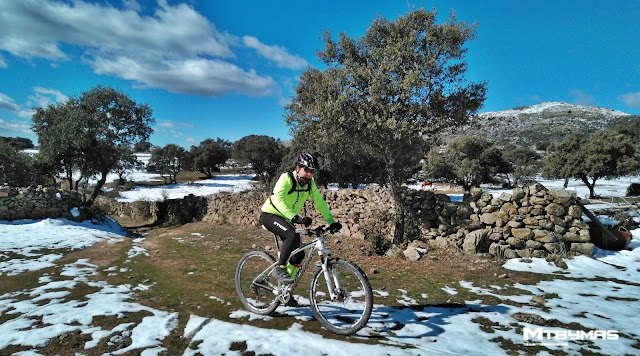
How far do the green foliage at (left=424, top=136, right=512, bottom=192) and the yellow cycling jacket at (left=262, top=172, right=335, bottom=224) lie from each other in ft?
126

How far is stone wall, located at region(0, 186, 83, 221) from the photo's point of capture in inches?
587

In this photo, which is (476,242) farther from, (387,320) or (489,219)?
(387,320)

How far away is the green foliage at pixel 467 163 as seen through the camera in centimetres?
4041

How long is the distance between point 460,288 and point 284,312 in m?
4.10

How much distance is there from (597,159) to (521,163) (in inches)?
896

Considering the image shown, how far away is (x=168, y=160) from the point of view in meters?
61.4

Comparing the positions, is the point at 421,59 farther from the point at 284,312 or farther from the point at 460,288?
the point at 284,312

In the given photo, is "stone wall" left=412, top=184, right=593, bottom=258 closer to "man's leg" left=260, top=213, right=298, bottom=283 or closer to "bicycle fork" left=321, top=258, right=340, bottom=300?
"bicycle fork" left=321, top=258, right=340, bottom=300

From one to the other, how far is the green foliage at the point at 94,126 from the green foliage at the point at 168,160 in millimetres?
39624

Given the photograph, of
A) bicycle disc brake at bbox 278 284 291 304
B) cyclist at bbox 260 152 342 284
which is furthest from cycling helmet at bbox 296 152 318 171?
bicycle disc brake at bbox 278 284 291 304

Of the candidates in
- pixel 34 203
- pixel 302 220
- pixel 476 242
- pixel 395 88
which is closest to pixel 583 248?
pixel 476 242

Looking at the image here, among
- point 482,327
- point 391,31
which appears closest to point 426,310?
point 482,327

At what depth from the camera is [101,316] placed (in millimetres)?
4598

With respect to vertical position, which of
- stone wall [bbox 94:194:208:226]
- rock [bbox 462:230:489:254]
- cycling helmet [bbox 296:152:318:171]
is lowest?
stone wall [bbox 94:194:208:226]
